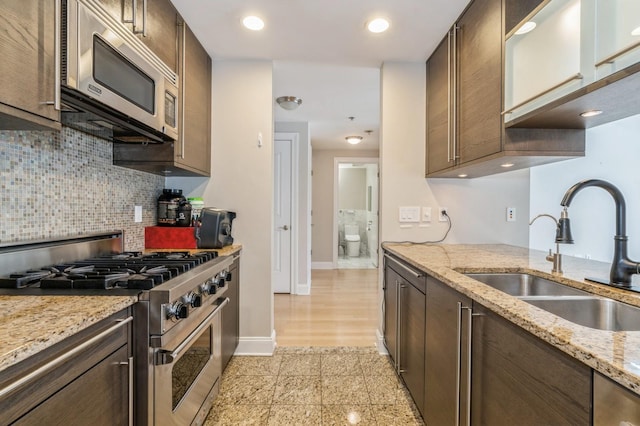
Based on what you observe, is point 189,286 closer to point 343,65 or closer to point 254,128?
point 254,128

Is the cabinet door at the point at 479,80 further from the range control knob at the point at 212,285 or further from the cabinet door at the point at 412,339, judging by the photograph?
the range control knob at the point at 212,285

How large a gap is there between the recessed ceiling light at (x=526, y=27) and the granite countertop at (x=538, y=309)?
105cm

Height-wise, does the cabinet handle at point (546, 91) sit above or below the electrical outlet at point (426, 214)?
above

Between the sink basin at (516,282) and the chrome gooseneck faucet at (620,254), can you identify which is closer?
the chrome gooseneck faucet at (620,254)

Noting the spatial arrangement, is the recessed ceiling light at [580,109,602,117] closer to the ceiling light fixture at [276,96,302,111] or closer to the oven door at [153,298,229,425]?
the oven door at [153,298,229,425]

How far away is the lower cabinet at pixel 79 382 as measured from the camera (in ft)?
2.08

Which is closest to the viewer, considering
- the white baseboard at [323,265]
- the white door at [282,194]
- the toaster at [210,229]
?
the toaster at [210,229]

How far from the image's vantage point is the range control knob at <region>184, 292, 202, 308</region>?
1284mm

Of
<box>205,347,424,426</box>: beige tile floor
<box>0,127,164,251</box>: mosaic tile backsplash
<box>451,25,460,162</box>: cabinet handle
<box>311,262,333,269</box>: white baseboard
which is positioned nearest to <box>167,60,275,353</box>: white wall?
<box>205,347,424,426</box>: beige tile floor

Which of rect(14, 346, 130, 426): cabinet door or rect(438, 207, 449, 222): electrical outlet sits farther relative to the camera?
rect(438, 207, 449, 222): electrical outlet

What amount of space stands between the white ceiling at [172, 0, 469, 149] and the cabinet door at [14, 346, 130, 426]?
186 cm

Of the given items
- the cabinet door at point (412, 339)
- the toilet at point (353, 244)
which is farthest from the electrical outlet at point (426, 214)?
the toilet at point (353, 244)

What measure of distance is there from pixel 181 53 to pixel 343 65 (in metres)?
1.22

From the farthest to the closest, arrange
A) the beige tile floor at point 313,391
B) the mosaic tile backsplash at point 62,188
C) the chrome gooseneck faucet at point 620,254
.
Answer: the beige tile floor at point 313,391, the mosaic tile backsplash at point 62,188, the chrome gooseneck faucet at point 620,254
